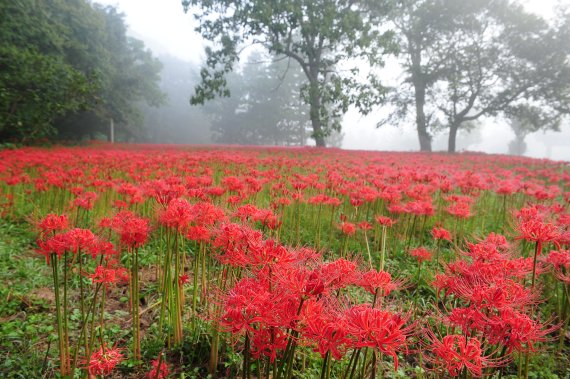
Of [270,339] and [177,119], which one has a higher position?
[177,119]

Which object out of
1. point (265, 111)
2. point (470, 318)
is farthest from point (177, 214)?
point (265, 111)

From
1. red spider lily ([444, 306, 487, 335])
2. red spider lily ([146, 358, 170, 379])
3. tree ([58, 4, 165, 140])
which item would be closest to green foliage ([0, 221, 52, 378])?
red spider lily ([146, 358, 170, 379])

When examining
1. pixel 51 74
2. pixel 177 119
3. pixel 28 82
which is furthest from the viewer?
pixel 177 119

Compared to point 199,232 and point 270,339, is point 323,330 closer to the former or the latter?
point 270,339

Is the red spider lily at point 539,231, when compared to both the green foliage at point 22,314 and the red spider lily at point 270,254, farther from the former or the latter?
the green foliage at point 22,314

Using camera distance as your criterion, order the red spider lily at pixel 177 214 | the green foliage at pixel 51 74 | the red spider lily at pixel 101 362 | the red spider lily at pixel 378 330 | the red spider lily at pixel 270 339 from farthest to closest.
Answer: the green foliage at pixel 51 74
the red spider lily at pixel 177 214
the red spider lily at pixel 101 362
the red spider lily at pixel 270 339
the red spider lily at pixel 378 330

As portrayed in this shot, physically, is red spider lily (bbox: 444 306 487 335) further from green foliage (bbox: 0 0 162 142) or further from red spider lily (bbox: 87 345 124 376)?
green foliage (bbox: 0 0 162 142)

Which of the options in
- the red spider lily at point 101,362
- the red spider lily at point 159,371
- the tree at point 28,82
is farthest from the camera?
the tree at point 28,82

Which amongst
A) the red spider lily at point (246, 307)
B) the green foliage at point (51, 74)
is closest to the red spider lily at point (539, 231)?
the red spider lily at point (246, 307)

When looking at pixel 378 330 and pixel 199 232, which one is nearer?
pixel 378 330

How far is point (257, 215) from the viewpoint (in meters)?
2.08

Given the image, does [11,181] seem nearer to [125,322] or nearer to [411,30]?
[125,322]

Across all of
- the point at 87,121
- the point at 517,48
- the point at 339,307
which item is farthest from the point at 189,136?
the point at 339,307

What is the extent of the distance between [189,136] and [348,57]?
164 feet
